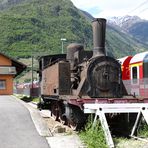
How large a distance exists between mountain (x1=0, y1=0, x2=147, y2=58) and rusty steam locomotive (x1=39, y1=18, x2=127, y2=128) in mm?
80931

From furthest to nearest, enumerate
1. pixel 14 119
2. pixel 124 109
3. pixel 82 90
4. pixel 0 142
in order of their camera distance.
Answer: pixel 14 119 → pixel 82 90 → pixel 124 109 → pixel 0 142

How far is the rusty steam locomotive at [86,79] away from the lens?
13.0 metres

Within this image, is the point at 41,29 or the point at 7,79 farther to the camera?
the point at 41,29

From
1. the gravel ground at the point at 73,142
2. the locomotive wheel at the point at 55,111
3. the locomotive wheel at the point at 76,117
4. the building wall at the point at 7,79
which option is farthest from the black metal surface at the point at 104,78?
the building wall at the point at 7,79

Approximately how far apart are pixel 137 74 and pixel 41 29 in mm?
116853

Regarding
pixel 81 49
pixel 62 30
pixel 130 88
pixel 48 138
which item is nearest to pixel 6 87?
pixel 130 88

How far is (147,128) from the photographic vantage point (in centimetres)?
1205

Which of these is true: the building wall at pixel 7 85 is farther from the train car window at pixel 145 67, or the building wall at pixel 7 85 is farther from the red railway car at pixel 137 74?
A: the train car window at pixel 145 67

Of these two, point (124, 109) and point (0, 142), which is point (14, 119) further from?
point (124, 109)

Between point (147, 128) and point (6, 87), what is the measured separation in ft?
113

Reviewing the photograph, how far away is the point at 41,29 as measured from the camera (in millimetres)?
137375

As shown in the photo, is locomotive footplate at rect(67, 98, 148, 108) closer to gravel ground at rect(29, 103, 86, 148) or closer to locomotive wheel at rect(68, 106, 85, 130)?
locomotive wheel at rect(68, 106, 85, 130)

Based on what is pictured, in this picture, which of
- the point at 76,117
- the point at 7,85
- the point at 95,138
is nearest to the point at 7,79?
the point at 7,85

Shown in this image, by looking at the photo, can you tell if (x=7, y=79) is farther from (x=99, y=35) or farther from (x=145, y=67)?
(x=99, y=35)
